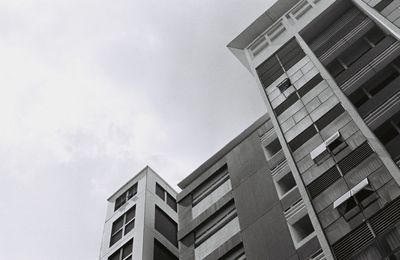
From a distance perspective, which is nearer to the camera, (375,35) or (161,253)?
(375,35)

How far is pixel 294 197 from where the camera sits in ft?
80.6

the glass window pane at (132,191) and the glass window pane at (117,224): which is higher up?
the glass window pane at (132,191)

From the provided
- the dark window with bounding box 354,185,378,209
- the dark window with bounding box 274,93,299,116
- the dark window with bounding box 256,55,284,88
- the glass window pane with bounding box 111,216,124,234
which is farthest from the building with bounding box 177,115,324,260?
the glass window pane with bounding box 111,216,124,234

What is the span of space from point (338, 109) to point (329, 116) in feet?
1.96

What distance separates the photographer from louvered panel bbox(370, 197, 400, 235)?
1859 cm

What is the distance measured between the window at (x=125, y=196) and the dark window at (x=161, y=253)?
607 cm

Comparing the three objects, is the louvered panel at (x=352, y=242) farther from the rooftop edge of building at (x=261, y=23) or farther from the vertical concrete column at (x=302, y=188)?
the rooftop edge of building at (x=261, y=23)

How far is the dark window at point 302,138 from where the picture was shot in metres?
26.0

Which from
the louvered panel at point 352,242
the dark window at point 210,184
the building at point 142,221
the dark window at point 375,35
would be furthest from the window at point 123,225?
the dark window at point 375,35

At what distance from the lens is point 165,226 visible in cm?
3609

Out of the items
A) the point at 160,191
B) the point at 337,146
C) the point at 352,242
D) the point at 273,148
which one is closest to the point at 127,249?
the point at 160,191

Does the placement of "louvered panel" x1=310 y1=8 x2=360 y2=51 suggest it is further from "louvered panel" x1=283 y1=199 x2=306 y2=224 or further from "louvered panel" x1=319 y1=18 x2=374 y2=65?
"louvered panel" x1=283 y1=199 x2=306 y2=224

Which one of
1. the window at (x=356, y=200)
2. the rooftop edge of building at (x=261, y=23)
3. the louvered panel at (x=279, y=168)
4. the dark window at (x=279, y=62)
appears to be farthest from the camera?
the rooftop edge of building at (x=261, y=23)

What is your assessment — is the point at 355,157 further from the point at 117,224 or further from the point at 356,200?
the point at 117,224
